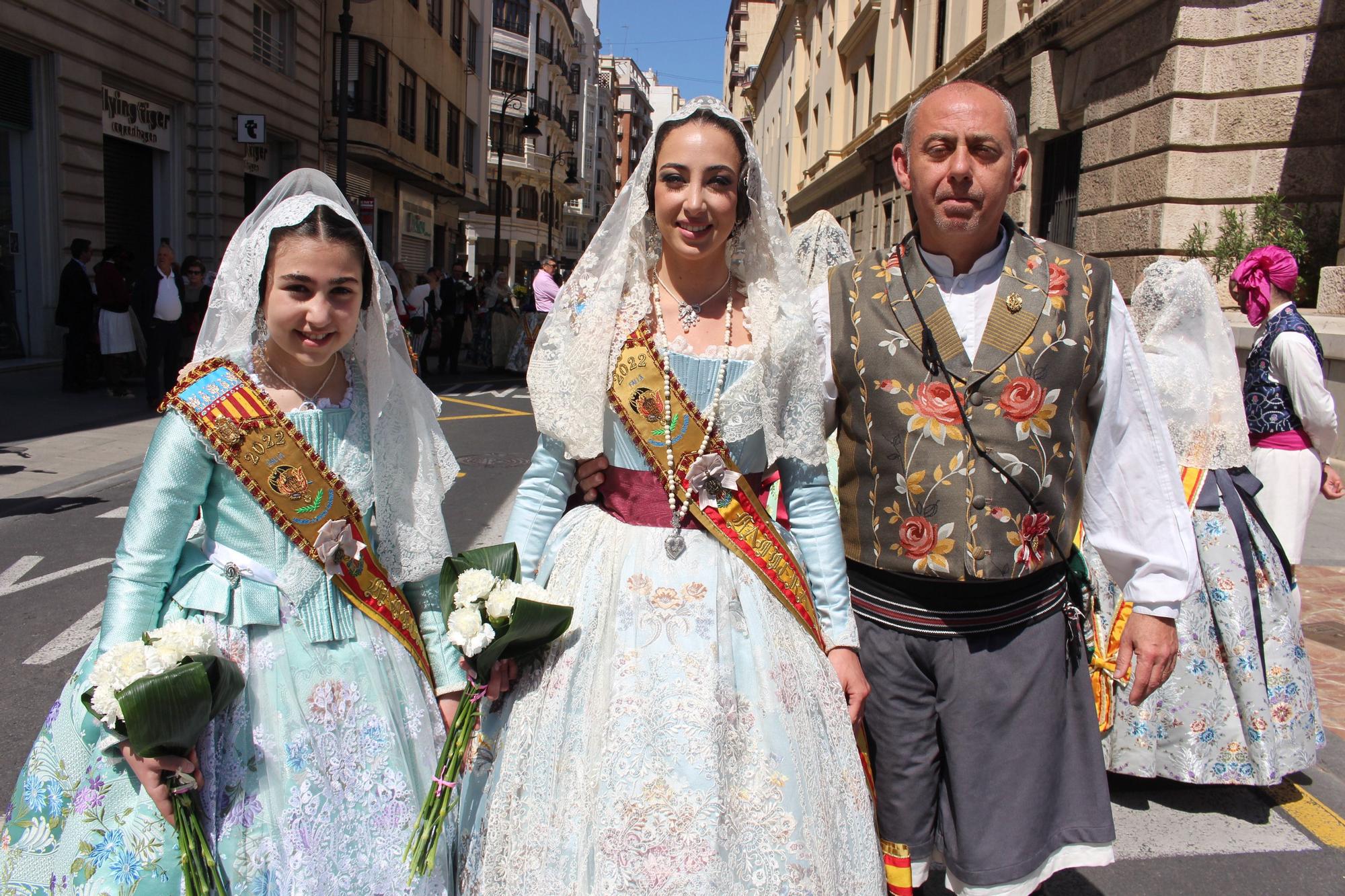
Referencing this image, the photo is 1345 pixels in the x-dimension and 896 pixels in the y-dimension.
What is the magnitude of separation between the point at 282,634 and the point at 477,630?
473mm

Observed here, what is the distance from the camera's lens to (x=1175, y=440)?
3.97 m

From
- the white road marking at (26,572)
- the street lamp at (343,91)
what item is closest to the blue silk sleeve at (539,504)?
the white road marking at (26,572)

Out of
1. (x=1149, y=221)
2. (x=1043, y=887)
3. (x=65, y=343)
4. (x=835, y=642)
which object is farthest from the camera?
(x=65, y=343)

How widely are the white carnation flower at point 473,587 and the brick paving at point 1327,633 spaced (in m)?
3.99

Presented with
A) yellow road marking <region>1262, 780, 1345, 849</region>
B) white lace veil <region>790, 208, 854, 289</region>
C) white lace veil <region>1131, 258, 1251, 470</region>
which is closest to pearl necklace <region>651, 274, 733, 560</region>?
white lace veil <region>1131, 258, 1251, 470</region>

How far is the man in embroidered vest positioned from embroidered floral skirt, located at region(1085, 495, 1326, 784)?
1.52m

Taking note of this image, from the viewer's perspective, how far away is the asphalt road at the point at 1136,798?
3.21 m

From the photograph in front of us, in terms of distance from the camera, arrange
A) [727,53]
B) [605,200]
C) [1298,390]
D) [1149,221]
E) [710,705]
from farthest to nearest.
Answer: [605,200], [727,53], [1149,221], [1298,390], [710,705]

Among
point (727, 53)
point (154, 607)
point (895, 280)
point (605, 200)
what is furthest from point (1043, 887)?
point (605, 200)

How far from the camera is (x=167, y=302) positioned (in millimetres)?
11539

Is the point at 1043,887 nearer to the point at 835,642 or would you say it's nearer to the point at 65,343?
the point at 835,642

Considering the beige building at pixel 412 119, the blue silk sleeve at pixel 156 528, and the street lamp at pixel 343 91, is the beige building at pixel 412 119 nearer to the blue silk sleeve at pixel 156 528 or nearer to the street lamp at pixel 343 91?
the street lamp at pixel 343 91

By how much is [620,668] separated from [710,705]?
0.65ft

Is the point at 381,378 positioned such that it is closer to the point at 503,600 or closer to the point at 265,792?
the point at 503,600
